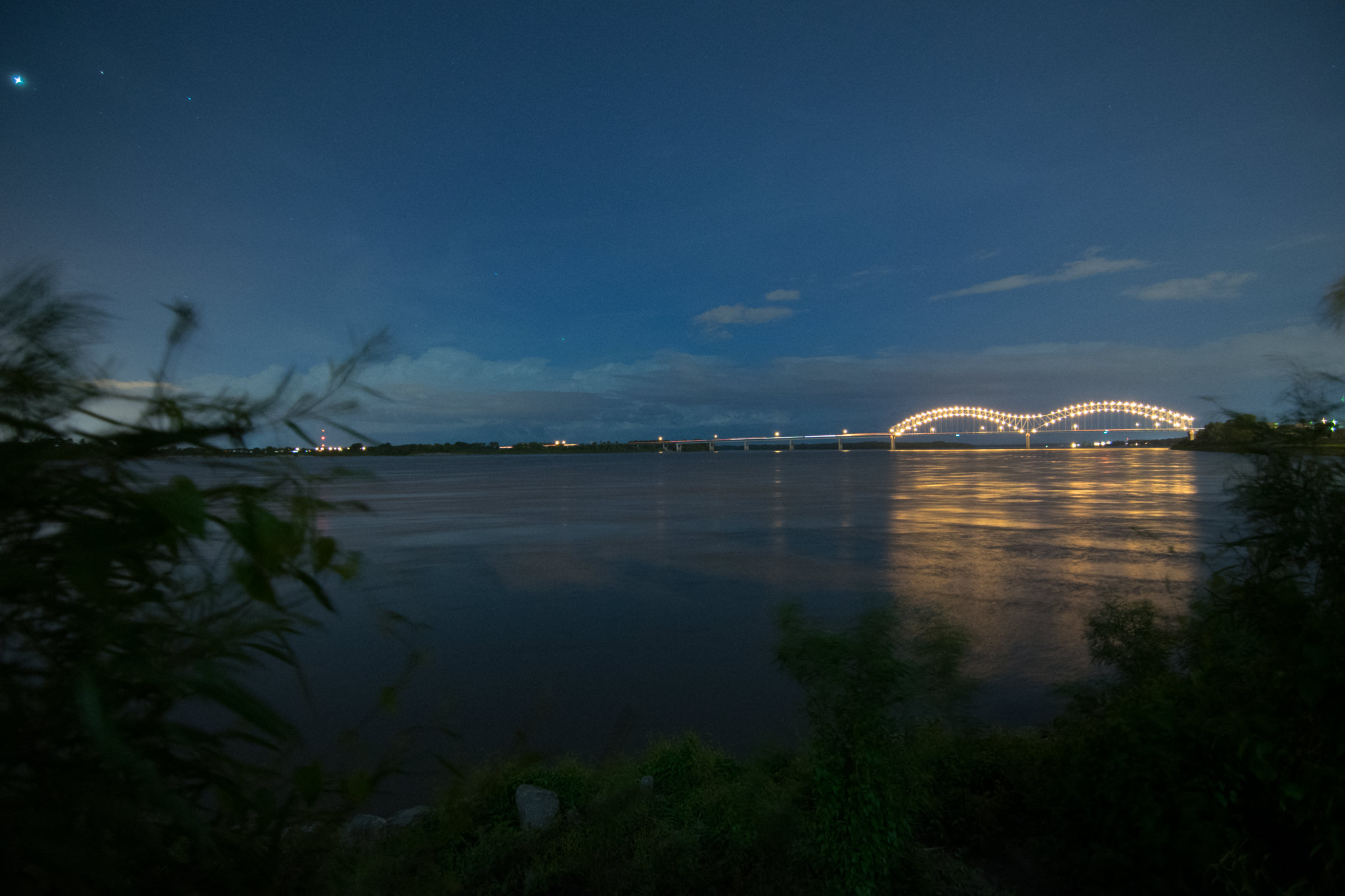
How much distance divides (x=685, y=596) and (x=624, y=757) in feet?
23.7

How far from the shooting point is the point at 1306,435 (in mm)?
3242

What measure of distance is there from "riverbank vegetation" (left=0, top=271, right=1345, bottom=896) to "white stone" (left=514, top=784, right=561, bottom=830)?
0.11 meters

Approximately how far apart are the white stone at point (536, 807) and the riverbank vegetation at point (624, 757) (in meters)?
0.11

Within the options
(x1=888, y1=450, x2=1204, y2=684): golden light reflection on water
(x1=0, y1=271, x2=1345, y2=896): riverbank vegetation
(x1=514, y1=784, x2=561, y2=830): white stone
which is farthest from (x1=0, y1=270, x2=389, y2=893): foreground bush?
(x1=888, y1=450, x2=1204, y2=684): golden light reflection on water

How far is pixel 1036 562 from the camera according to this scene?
51.8ft

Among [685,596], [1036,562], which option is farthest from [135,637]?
[1036,562]

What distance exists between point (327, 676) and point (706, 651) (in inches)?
→ 190

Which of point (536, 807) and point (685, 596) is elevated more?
point (536, 807)

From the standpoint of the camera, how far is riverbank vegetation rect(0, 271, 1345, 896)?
2.60 feet

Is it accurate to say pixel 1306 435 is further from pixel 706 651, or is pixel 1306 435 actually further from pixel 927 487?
pixel 927 487

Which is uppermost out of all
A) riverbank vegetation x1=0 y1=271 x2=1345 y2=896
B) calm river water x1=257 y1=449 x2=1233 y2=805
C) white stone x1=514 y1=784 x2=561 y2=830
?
riverbank vegetation x1=0 y1=271 x2=1345 y2=896

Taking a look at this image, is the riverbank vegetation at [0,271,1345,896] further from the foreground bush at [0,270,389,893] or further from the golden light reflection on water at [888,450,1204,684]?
the golden light reflection on water at [888,450,1204,684]

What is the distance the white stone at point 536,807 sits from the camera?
15.1 feet

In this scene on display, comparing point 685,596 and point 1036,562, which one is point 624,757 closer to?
point 685,596
